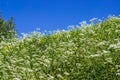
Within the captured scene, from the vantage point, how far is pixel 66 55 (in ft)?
59.4

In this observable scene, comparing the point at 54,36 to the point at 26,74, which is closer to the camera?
the point at 26,74

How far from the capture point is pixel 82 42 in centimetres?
1973

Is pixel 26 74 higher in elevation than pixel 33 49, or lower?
lower

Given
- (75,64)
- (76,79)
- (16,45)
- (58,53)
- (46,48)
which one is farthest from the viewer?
(16,45)

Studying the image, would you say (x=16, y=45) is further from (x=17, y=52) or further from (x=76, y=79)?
(x=76, y=79)

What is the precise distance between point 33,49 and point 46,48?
63cm

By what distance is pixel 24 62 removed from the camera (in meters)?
18.0

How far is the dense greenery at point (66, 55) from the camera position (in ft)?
52.6

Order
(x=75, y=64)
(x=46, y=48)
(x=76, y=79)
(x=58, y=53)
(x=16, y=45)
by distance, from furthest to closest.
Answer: (x=16, y=45)
(x=46, y=48)
(x=58, y=53)
(x=75, y=64)
(x=76, y=79)

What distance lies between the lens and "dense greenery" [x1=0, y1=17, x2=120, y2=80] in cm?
1603

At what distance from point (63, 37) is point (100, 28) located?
178cm

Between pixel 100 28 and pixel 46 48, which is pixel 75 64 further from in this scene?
pixel 100 28

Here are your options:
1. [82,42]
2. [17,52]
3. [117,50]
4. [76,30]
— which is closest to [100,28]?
[76,30]

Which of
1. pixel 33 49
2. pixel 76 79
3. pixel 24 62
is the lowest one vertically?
pixel 76 79
